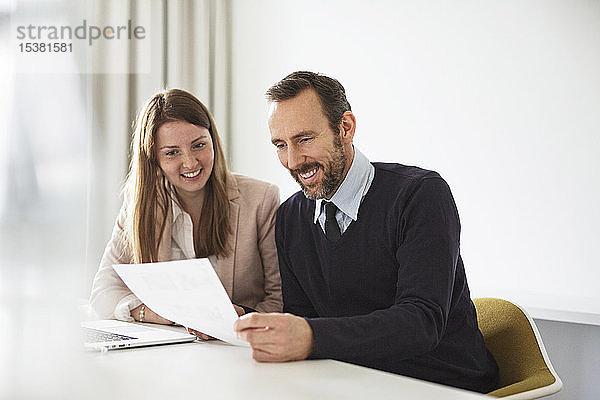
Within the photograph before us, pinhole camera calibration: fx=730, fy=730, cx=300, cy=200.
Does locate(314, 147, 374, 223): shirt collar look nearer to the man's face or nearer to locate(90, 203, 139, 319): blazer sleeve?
the man's face

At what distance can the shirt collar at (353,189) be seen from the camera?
153 centimetres

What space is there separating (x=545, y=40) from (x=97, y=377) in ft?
7.27

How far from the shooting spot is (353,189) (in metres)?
1.55

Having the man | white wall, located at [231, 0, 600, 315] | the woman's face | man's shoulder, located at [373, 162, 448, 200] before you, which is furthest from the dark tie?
white wall, located at [231, 0, 600, 315]

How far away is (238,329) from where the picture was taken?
1179 millimetres

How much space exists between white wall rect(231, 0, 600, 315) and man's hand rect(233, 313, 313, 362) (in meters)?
1.18

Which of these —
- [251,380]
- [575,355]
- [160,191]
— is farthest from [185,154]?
[575,355]

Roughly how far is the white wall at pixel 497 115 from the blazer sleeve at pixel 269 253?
32.6 inches

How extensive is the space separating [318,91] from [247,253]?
50cm

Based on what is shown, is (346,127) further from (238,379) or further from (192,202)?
(238,379)

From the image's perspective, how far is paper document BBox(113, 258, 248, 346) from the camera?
1226 mm

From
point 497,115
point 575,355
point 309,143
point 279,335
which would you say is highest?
point 497,115

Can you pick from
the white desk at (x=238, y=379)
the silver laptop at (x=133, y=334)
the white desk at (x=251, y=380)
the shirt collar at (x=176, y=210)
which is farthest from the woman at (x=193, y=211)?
the white desk at (x=251, y=380)

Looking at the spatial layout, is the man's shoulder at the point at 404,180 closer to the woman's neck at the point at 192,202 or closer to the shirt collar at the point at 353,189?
the shirt collar at the point at 353,189
